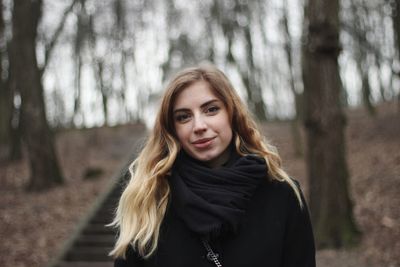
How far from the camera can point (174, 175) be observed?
86.3 inches

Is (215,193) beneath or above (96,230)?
above

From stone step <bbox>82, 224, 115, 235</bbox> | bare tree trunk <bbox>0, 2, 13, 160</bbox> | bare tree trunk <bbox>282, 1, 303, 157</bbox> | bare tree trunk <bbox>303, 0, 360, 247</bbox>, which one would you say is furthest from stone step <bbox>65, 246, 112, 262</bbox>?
bare tree trunk <bbox>0, 2, 13, 160</bbox>

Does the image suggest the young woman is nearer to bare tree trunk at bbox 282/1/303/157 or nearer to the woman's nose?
the woman's nose

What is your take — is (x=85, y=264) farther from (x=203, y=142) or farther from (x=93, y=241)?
(x=203, y=142)

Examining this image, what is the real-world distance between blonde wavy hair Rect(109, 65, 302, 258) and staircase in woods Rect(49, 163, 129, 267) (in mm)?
4174

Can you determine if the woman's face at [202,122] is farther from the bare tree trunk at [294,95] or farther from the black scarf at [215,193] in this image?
the bare tree trunk at [294,95]

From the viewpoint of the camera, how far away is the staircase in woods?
7008mm

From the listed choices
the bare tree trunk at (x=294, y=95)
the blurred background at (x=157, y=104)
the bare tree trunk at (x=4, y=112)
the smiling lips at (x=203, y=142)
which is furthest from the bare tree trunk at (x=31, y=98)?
the smiling lips at (x=203, y=142)

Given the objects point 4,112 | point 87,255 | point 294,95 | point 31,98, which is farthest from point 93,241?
point 4,112

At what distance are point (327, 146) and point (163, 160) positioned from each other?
4.37m

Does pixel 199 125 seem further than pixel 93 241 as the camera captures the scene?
No

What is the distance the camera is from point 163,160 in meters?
2.22

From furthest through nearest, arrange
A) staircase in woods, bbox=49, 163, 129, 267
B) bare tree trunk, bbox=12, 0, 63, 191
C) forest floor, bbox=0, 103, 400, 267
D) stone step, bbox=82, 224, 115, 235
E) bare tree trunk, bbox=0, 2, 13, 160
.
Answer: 1. bare tree trunk, bbox=0, 2, 13, 160
2. bare tree trunk, bbox=12, 0, 63, 191
3. stone step, bbox=82, 224, 115, 235
4. staircase in woods, bbox=49, 163, 129, 267
5. forest floor, bbox=0, 103, 400, 267

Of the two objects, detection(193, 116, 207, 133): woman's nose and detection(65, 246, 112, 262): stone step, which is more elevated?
detection(193, 116, 207, 133): woman's nose
